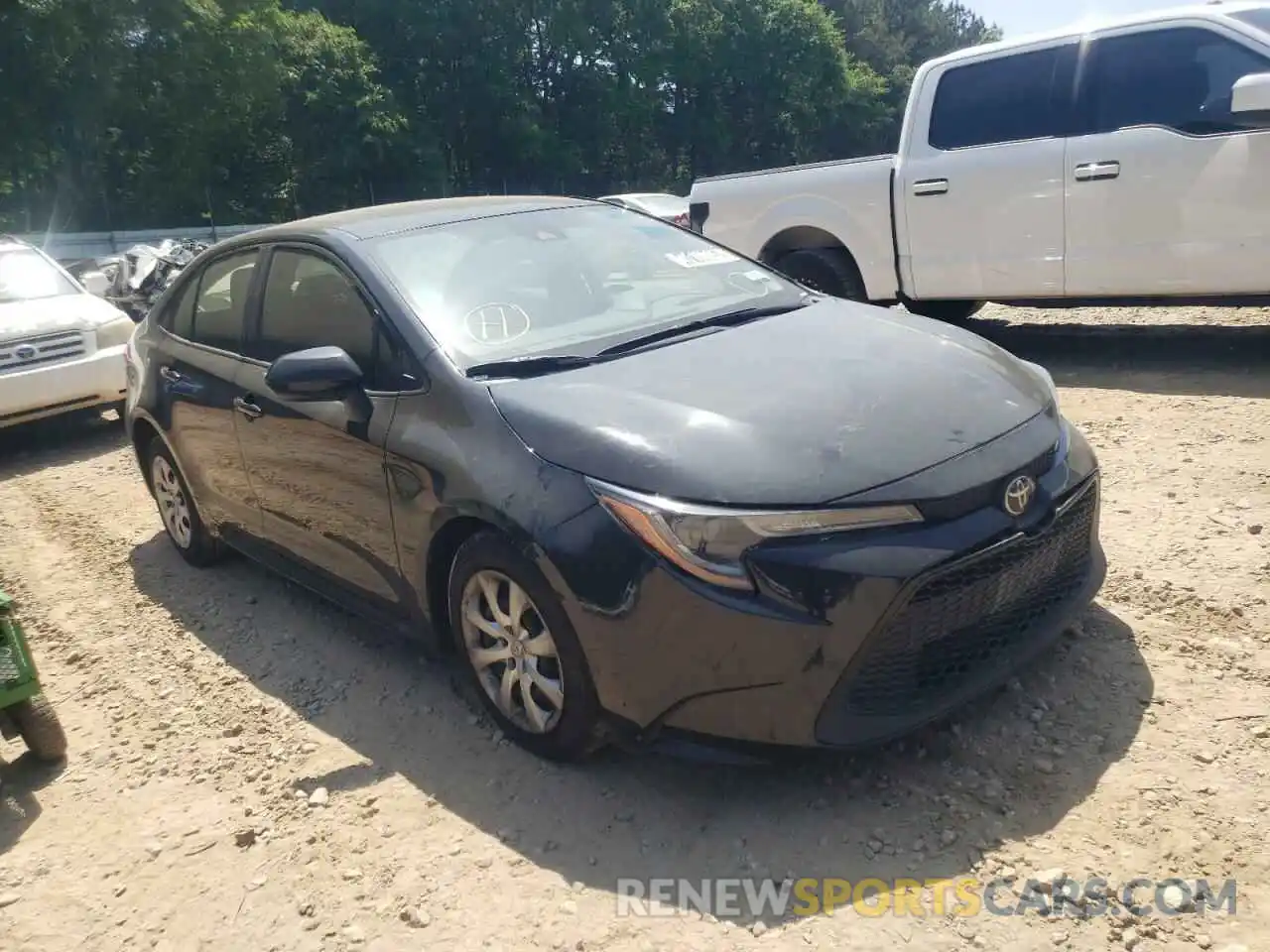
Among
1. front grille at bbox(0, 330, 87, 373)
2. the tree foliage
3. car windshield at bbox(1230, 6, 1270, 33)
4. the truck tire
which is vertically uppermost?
the tree foliage

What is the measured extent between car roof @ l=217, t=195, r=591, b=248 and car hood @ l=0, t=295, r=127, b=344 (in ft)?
14.1

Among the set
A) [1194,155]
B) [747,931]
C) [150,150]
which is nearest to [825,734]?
[747,931]

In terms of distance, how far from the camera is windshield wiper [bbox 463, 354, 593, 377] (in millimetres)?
3281

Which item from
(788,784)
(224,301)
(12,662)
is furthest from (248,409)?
(788,784)

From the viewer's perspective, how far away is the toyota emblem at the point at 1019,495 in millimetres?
2820

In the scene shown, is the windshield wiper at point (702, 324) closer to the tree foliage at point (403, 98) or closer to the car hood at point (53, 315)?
the car hood at point (53, 315)

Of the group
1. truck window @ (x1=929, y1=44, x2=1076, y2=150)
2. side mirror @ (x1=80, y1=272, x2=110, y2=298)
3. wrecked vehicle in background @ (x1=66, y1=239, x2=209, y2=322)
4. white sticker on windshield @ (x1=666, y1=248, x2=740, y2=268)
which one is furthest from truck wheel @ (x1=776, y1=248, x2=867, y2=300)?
wrecked vehicle in background @ (x1=66, y1=239, x2=209, y2=322)

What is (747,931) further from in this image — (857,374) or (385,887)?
(857,374)

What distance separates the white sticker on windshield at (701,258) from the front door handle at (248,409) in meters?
1.63

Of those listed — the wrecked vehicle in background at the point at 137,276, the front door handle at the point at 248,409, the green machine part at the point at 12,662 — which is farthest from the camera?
the wrecked vehicle in background at the point at 137,276

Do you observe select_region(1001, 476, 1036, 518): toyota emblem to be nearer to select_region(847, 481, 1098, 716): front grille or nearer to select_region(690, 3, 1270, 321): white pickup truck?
select_region(847, 481, 1098, 716): front grille

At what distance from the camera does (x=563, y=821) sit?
296 cm

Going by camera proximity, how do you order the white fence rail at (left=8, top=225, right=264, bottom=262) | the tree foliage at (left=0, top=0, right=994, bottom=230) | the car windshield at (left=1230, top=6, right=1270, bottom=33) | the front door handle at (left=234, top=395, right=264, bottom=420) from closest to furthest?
the front door handle at (left=234, top=395, right=264, bottom=420)
the car windshield at (left=1230, top=6, right=1270, bottom=33)
the white fence rail at (left=8, top=225, right=264, bottom=262)
the tree foliage at (left=0, top=0, right=994, bottom=230)

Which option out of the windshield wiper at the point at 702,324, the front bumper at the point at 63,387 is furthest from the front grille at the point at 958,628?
the front bumper at the point at 63,387
